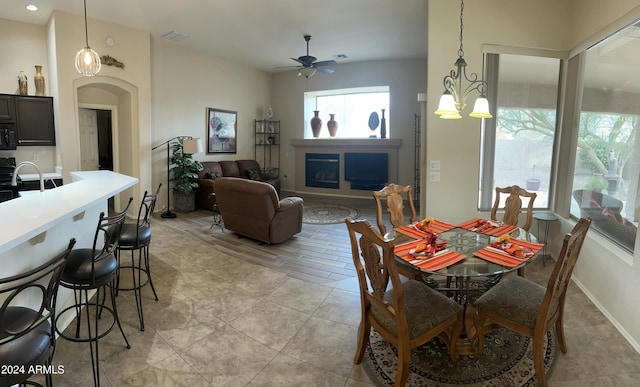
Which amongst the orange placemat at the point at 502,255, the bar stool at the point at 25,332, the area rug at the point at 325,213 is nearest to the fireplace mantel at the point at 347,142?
the area rug at the point at 325,213

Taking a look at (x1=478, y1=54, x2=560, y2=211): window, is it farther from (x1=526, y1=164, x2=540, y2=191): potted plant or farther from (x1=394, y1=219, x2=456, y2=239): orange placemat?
(x1=394, y1=219, x2=456, y2=239): orange placemat

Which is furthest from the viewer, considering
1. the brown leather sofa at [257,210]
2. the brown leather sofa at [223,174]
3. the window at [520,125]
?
the brown leather sofa at [223,174]

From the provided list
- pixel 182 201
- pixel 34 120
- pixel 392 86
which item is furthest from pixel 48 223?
pixel 392 86

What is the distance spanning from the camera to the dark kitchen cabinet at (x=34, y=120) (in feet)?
16.4

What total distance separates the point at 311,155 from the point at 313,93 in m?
1.60

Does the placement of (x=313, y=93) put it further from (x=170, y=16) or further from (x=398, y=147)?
(x=170, y=16)

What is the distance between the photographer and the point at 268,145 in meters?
9.20

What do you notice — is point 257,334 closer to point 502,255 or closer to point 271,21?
point 502,255

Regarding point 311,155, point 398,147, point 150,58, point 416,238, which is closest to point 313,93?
point 311,155

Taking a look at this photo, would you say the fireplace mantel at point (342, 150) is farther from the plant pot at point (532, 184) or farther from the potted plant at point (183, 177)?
the plant pot at point (532, 184)

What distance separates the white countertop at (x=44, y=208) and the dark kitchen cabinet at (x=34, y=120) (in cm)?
296

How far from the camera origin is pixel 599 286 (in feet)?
9.99

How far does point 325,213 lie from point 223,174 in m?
2.53

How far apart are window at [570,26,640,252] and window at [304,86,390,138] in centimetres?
457
